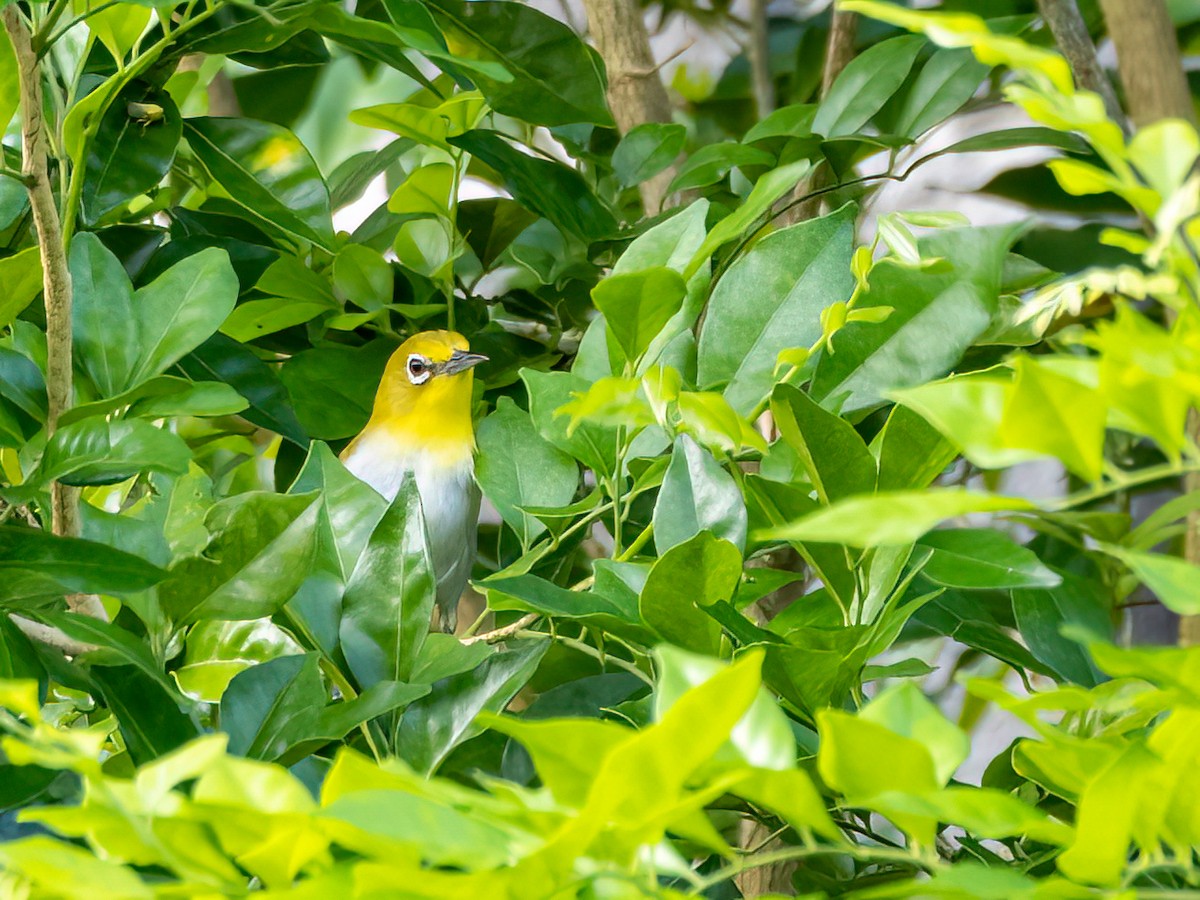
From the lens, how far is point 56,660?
0.46 m

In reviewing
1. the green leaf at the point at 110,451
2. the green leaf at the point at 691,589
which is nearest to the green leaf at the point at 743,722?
the green leaf at the point at 691,589

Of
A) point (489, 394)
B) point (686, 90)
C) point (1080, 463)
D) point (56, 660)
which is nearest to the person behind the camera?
point (1080, 463)

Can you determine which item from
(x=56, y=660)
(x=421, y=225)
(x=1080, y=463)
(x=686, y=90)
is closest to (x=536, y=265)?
(x=421, y=225)

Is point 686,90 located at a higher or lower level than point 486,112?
lower

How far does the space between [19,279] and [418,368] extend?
0.77m

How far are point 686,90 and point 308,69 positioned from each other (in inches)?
24.4

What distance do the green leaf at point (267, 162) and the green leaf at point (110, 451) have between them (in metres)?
0.24

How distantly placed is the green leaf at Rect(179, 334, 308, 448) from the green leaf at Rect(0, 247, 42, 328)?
0.18 meters

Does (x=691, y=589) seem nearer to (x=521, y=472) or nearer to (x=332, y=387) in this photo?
(x=521, y=472)

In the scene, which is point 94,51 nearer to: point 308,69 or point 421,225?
point 421,225

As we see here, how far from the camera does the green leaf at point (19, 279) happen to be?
1.62 ft

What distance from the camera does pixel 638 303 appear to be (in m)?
0.44

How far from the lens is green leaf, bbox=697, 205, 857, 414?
0.51 metres

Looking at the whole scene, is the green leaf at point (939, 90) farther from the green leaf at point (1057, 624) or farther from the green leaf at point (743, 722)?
the green leaf at point (743, 722)
